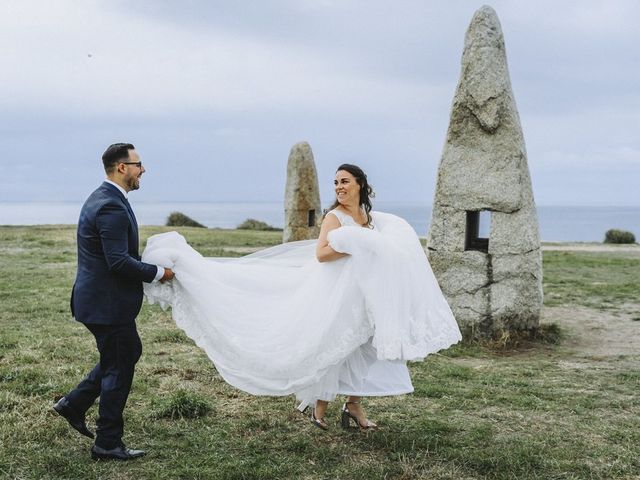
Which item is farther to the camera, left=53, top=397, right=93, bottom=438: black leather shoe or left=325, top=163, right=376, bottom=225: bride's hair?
left=325, top=163, right=376, bottom=225: bride's hair

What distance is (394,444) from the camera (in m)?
5.92

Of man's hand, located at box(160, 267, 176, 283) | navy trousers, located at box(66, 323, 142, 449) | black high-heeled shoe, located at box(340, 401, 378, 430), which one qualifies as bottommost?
black high-heeled shoe, located at box(340, 401, 378, 430)

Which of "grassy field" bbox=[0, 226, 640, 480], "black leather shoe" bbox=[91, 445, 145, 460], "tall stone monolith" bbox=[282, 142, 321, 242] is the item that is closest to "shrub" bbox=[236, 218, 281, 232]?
"tall stone monolith" bbox=[282, 142, 321, 242]

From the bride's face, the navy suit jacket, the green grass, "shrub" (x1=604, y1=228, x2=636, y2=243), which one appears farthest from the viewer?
"shrub" (x1=604, y1=228, x2=636, y2=243)

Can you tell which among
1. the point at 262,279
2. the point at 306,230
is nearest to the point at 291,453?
the point at 262,279

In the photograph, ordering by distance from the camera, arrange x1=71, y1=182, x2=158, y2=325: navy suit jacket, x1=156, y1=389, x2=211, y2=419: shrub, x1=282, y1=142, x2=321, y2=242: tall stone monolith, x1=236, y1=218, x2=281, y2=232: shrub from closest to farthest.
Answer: x1=71, y1=182, x2=158, y2=325: navy suit jacket
x1=156, y1=389, x2=211, y2=419: shrub
x1=282, y1=142, x2=321, y2=242: tall stone monolith
x1=236, y1=218, x2=281, y2=232: shrub

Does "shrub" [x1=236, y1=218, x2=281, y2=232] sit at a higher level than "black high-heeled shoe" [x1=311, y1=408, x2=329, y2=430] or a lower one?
higher

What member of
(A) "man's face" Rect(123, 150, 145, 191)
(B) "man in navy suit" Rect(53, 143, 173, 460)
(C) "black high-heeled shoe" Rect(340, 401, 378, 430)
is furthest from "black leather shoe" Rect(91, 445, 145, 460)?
(A) "man's face" Rect(123, 150, 145, 191)

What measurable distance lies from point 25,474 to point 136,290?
1.64 meters

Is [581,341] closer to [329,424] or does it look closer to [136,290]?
[329,424]

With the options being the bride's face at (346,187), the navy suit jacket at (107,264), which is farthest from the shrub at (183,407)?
the bride's face at (346,187)

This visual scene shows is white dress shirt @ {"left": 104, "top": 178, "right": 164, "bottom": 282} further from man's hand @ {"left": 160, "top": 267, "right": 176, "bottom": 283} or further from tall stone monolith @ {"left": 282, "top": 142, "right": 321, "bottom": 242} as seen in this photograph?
tall stone monolith @ {"left": 282, "top": 142, "right": 321, "bottom": 242}

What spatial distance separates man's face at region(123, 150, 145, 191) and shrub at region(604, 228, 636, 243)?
3236cm

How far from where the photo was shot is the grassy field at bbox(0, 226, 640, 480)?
5.45 meters
